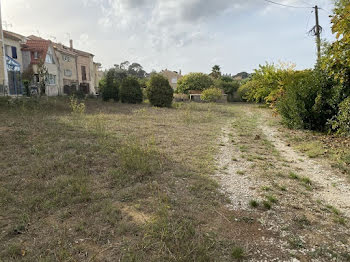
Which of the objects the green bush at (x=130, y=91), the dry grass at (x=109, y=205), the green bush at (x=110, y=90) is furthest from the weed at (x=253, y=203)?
the green bush at (x=110, y=90)

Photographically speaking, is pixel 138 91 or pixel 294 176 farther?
pixel 138 91

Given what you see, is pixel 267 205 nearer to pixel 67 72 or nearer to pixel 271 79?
pixel 271 79

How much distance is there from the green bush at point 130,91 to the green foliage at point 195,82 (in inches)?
615

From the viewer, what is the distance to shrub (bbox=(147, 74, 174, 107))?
76.7 ft

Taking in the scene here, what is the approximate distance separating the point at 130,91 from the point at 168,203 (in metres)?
23.5

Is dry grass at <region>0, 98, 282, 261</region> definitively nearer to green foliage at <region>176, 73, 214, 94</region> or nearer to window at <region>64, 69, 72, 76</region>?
window at <region>64, 69, 72, 76</region>

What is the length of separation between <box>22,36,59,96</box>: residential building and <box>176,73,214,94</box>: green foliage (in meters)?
19.4

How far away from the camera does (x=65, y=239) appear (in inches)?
111

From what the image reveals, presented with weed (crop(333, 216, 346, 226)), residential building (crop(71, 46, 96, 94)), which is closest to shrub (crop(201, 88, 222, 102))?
residential building (crop(71, 46, 96, 94))

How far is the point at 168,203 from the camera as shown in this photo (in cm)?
371

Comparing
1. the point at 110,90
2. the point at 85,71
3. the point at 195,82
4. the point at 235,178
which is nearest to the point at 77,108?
the point at 235,178

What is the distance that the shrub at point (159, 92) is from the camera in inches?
920

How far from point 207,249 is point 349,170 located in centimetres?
438

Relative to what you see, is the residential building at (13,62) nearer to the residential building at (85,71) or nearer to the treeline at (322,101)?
the residential building at (85,71)
